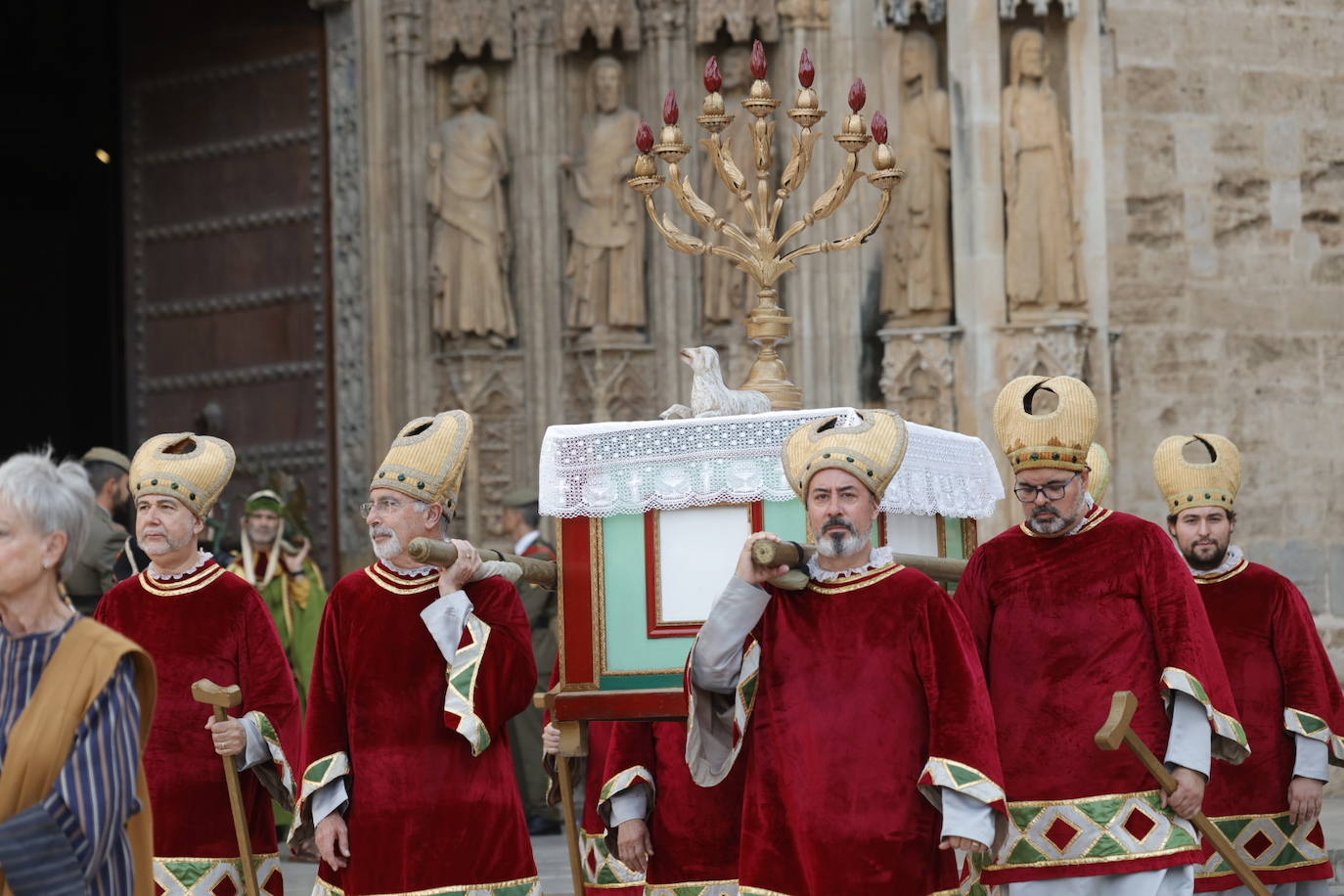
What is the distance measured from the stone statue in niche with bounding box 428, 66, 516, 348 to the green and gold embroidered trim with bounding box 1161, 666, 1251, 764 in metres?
8.17

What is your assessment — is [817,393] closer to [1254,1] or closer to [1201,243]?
[1201,243]

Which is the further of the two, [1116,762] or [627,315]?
[627,315]

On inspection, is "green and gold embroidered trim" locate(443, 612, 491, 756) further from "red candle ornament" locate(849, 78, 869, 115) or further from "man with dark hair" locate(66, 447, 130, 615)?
"man with dark hair" locate(66, 447, 130, 615)

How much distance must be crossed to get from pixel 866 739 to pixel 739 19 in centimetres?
899

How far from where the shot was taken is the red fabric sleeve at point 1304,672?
8.17 metres

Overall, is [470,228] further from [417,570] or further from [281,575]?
[417,570]

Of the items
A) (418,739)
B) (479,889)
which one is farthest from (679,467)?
(479,889)

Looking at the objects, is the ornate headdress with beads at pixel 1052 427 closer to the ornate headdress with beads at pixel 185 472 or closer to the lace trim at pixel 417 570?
the lace trim at pixel 417 570

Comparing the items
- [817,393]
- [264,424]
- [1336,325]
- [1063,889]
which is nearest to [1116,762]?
[1063,889]

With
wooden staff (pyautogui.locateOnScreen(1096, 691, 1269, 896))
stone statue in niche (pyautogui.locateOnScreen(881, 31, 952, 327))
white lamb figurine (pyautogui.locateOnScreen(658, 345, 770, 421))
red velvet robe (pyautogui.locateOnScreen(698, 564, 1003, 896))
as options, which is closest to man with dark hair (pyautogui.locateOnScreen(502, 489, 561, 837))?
stone statue in niche (pyautogui.locateOnScreen(881, 31, 952, 327))

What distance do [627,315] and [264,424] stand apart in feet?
8.59

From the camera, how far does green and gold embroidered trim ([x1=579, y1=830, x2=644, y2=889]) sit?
7.91 metres

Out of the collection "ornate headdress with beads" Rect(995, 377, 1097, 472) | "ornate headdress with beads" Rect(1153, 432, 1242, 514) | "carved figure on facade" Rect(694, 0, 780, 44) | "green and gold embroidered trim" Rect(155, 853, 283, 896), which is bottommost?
"green and gold embroidered trim" Rect(155, 853, 283, 896)

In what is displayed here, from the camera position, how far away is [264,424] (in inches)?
593
